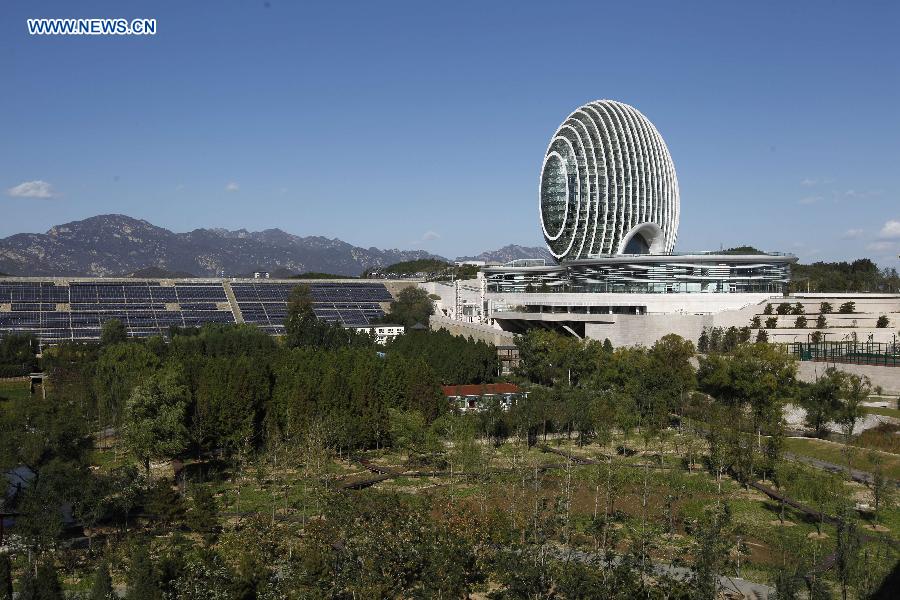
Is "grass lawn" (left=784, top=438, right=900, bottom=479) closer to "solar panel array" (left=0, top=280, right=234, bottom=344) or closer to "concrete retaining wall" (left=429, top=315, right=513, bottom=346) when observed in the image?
"concrete retaining wall" (left=429, top=315, right=513, bottom=346)

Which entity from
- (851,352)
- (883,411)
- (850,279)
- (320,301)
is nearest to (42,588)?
(883,411)

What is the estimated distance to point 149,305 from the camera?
220 feet

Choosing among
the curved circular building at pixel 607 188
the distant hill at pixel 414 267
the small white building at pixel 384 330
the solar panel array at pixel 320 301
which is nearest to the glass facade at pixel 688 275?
the curved circular building at pixel 607 188

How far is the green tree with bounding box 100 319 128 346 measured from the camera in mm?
54906

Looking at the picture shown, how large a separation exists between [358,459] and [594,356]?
56.7 feet

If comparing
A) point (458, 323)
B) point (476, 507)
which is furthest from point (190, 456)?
point (458, 323)

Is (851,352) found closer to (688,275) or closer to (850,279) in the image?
(688,275)

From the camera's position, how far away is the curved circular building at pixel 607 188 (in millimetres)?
65625

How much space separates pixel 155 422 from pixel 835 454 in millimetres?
22894

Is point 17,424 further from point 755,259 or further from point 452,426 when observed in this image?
point 755,259

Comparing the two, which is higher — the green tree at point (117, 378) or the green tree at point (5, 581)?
the green tree at point (117, 378)

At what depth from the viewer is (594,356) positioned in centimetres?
4344

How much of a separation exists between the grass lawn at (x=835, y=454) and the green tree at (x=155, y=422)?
19.9m

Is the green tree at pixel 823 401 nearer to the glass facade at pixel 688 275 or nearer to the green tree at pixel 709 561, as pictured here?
the green tree at pixel 709 561
